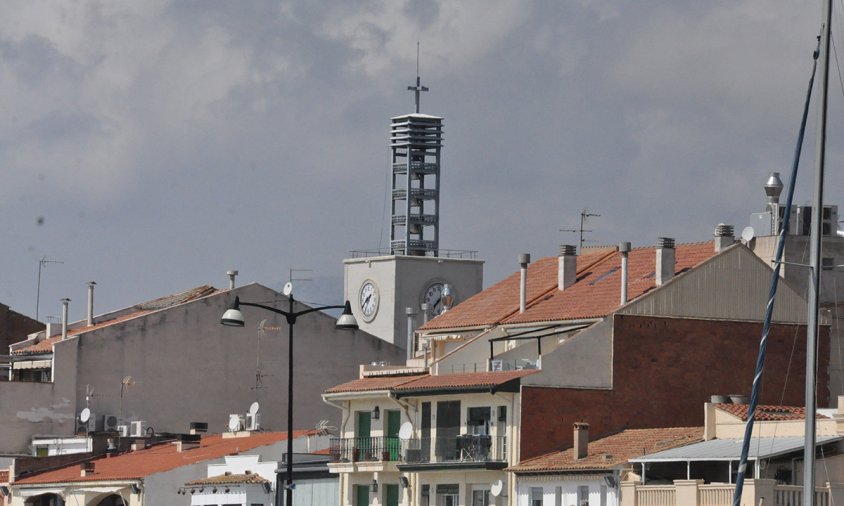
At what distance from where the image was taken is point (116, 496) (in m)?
73.9

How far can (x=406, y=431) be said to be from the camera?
65.6m

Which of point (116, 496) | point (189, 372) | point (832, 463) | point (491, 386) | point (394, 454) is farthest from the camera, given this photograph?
point (189, 372)

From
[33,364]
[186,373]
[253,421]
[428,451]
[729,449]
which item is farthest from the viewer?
[33,364]

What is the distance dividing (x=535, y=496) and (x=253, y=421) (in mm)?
19511

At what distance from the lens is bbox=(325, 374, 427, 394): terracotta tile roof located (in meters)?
68.3

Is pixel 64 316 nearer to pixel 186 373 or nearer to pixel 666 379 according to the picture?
pixel 186 373

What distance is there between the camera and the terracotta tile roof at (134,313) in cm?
8756

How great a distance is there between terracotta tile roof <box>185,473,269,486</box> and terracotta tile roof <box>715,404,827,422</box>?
1645cm

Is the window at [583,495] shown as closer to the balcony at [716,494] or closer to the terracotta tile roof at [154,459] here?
the balcony at [716,494]

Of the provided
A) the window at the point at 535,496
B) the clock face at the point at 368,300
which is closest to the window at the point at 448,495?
the window at the point at 535,496

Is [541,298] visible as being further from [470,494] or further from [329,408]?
[329,408]

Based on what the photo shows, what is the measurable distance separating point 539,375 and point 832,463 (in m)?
12.1

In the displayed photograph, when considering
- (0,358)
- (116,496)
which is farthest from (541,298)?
(0,358)

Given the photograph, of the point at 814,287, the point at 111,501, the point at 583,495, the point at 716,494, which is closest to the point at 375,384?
the point at 111,501
